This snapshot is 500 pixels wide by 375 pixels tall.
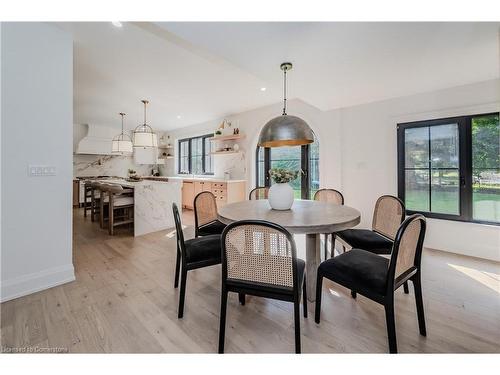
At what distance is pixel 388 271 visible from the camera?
4.41 feet

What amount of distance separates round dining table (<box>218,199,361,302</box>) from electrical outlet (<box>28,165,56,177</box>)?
1682 millimetres

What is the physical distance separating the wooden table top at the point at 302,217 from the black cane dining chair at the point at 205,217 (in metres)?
0.42

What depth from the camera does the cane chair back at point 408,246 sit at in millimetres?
1327

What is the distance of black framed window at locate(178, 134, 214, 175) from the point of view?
266 inches

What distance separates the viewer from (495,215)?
2.85 metres

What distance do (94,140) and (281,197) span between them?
6.72m

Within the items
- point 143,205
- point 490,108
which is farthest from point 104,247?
point 490,108

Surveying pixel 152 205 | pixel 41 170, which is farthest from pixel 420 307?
pixel 152 205

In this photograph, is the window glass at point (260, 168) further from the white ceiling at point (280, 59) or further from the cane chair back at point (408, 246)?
the cane chair back at point (408, 246)

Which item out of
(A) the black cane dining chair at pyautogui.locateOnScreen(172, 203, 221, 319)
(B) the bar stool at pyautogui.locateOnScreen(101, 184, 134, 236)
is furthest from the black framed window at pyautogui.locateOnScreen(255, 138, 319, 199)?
(A) the black cane dining chair at pyautogui.locateOnScreen(172, 203, 221, 319)

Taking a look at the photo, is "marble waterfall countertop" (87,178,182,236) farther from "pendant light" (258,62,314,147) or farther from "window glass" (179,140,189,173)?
"window glass" (179,140,189,173)

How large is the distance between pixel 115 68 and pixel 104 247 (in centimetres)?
260

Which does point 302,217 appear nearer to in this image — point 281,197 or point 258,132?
point 281,197
